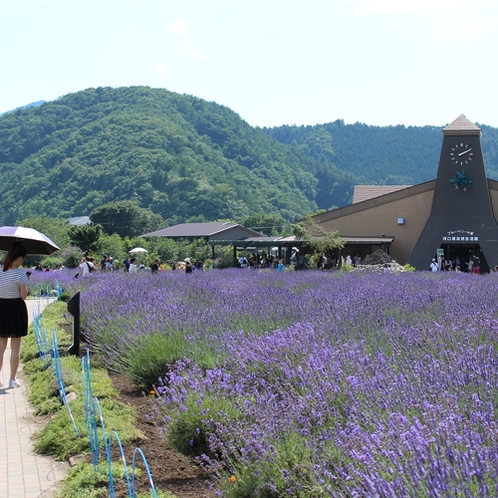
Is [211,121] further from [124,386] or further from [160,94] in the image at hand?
[124,386]

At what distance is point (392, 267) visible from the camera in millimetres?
29609

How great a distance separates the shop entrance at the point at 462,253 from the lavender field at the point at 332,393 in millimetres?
37490

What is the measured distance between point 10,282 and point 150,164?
430 ft

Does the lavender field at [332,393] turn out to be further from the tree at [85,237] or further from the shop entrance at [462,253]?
the tree at [85,237]

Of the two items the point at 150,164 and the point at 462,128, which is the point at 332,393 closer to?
the point at 462,128

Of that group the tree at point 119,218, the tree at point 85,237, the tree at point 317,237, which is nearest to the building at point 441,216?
the tree at point 317,237

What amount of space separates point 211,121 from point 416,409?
188286 mm

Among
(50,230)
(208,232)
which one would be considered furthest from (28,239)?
(208,232)

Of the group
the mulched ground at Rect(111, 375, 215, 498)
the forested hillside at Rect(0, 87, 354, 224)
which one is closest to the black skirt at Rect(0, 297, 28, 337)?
the mulched ground at Rect(111, 375, 215, 498)

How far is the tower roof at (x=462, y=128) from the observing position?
4600cm

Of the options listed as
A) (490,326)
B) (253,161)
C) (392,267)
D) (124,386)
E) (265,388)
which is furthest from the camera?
(253,161)

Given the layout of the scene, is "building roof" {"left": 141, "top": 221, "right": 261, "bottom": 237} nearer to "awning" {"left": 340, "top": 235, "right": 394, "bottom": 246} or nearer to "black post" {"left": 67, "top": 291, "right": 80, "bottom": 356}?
"awning" {"left": 340, "top": 235, "right": 394, "bottom": 246}

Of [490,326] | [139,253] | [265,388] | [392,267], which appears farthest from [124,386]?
[139,253]

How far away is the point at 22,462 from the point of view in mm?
5945
